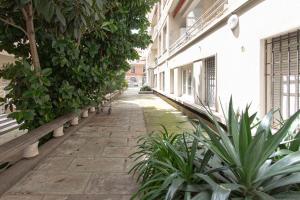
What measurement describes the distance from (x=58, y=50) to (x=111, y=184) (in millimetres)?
3543

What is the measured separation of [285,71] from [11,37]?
5.70 metres

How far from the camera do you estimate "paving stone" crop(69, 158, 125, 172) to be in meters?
5.02

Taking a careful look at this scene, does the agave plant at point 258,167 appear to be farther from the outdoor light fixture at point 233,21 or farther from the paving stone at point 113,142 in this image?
the outdoor light fixture at point 233,21

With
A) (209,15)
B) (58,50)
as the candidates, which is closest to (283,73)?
(58,50)

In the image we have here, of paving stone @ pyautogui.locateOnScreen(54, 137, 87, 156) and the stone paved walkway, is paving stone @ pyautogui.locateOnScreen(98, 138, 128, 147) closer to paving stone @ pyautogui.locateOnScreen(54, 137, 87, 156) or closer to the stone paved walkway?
the stone paved walkway

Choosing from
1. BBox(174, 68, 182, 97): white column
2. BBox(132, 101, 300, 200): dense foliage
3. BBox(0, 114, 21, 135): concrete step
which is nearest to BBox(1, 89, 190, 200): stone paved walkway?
BBox(132, 101, 300, 200): dense foliage

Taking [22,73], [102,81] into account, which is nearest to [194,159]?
[22,73]

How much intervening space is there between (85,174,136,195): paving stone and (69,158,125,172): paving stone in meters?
0.34

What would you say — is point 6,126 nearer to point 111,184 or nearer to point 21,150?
point 21,150

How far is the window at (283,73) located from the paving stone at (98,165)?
10.1 ft

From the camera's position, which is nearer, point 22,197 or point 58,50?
point 22,197

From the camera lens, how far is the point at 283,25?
500 centimetres

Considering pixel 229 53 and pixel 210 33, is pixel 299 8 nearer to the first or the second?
pixel 229 53

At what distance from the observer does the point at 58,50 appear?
6.55m
